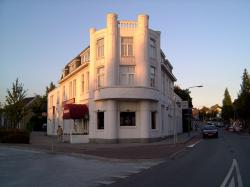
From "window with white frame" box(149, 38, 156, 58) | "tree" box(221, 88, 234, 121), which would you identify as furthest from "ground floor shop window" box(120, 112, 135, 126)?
"tree" box(221, 88, 234, 121)

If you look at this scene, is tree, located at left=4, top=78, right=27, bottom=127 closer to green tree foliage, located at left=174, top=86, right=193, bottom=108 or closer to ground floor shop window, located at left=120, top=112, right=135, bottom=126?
ground floor shop window, located at left=120, top=112, right=135, bottom=126

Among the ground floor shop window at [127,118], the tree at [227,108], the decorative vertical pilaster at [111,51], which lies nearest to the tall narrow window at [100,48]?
the decorative vertical pilaster at [111,51]

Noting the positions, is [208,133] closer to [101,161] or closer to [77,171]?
[101,161]

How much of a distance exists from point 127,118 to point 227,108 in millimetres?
88998

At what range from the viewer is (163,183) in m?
12.1

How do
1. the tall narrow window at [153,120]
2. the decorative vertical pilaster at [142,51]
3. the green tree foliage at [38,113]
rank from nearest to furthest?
1. the decorative vertical pilaster at [142,51]
2. the tall narrow window at [153,120]
3. the green tree foliage at [38,113]

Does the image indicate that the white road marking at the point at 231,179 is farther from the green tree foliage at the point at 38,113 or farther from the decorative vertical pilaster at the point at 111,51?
the green tree foliage at the point at 38,113

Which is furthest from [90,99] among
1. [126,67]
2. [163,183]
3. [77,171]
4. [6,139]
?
[163,183]

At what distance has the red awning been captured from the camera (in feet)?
127

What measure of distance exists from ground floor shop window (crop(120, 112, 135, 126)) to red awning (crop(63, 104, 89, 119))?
459 cm

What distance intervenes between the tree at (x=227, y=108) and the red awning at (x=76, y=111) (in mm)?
80887

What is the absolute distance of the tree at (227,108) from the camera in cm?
11604

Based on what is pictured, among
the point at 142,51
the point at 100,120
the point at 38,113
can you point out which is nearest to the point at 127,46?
the point at 142,51

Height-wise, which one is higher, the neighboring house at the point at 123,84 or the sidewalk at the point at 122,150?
the neighboring house at the point at 123,84
